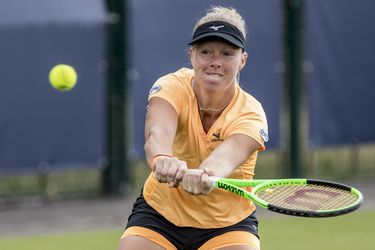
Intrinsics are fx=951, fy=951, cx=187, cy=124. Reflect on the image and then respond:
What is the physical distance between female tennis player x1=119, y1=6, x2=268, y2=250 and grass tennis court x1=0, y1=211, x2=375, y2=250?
141 inches

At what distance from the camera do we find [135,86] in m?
10.3

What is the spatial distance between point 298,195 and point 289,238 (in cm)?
407

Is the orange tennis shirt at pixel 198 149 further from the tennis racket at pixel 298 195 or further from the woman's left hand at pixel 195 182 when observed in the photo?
the woman's left hand at pixel 195 182

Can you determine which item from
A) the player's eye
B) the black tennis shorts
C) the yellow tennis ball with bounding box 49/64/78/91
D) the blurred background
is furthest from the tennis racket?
the blurred background

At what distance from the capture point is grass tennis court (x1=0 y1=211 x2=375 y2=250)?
827 cm

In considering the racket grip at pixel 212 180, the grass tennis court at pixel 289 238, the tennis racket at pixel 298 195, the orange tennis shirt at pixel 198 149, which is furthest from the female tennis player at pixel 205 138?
the grass tennis court at pixel 289 238

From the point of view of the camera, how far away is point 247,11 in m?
10.9

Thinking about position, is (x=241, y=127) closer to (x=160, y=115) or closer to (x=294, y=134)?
(x=160, y=115)

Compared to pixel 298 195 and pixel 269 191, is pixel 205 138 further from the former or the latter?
pixel 298 195

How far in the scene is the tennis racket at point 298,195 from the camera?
4277mm

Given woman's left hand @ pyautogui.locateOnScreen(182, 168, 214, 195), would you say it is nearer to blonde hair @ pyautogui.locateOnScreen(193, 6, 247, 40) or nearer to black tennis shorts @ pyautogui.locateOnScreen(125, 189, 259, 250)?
black tennis shorts @ pyautogui.locateOnScreen(125, 189, 259, 250)

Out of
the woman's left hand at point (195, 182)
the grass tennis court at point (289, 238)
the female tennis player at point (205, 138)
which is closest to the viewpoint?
the woman's left hand at point (195, 182)

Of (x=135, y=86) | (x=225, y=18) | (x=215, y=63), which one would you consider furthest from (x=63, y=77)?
(x=135, y=86)

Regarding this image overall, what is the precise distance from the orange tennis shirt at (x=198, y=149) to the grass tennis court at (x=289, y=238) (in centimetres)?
358
